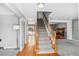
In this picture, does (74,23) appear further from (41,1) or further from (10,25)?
(41,1)

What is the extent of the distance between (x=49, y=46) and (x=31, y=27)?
3365 millimetres

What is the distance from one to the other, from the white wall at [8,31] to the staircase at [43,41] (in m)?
1.50

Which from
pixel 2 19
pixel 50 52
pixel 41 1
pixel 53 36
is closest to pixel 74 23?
pixel 53 36

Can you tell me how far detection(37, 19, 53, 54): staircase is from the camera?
5470 millimetres

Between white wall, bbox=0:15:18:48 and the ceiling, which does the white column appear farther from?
white wall, bbox=0:15:18:48

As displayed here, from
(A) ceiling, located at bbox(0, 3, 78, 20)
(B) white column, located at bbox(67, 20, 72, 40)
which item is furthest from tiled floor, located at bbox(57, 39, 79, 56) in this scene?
(A) ceiling, located at bbox(0, 3, 78, 20)

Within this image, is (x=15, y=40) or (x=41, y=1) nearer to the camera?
(x=41, y=1)

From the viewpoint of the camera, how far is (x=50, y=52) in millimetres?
5293

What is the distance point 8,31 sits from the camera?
6680 mm

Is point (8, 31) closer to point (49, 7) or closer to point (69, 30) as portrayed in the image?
point (49, 7)

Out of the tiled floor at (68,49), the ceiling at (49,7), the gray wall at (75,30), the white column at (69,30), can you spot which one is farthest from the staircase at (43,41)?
the white column at (69,30)

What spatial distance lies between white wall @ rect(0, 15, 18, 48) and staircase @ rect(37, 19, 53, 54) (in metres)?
1.50

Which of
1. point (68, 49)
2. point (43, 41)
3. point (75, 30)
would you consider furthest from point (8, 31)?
point (75, 30)

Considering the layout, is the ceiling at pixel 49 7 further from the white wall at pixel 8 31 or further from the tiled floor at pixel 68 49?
the tiled floor at pixel 68 49
